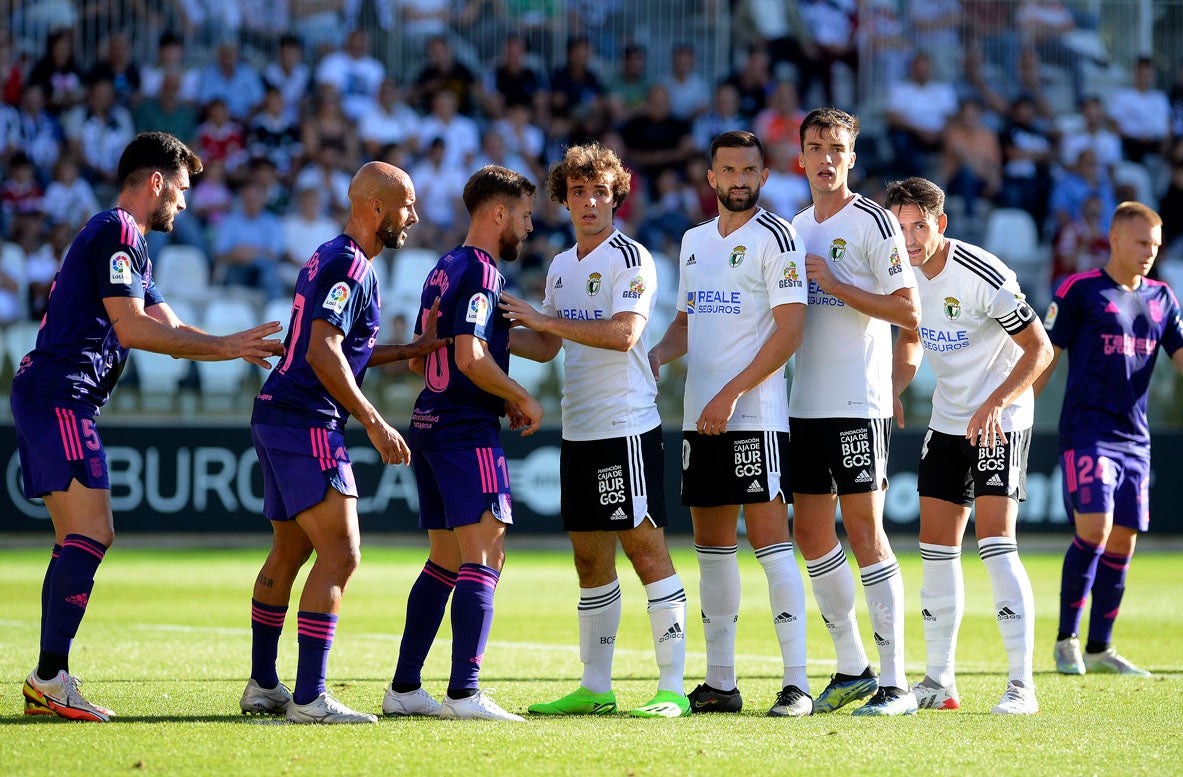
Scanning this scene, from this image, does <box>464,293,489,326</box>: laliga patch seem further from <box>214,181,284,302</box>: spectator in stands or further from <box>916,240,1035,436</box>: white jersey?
<box>214,181,284,302</box>: spectator in stands

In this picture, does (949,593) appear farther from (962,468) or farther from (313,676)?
(313,676)

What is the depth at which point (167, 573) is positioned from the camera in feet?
44.2

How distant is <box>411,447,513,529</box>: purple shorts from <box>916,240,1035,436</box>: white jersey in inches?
93.8

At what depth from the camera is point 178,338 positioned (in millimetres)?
6047

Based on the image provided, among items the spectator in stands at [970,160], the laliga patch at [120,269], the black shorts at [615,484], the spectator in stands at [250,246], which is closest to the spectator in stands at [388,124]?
the spectator in stands at [250,246]

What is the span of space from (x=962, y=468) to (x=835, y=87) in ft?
50.6

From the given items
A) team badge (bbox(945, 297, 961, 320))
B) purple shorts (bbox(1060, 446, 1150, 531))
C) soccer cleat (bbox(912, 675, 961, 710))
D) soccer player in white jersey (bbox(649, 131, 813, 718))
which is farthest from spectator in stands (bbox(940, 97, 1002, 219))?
soccer cleat (bbox(912, 675, 961, 710))

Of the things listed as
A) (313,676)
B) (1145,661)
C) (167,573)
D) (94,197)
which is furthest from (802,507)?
(94,197)

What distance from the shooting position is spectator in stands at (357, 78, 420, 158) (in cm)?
1898

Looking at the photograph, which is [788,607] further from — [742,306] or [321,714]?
[321,714]

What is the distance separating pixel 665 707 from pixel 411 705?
112cm

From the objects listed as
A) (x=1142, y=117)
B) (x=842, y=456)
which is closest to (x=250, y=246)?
(x=842, y=456)

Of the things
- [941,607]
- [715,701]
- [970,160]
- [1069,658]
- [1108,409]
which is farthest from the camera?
[970,160]

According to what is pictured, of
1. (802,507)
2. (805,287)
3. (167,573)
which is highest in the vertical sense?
(805,287)
